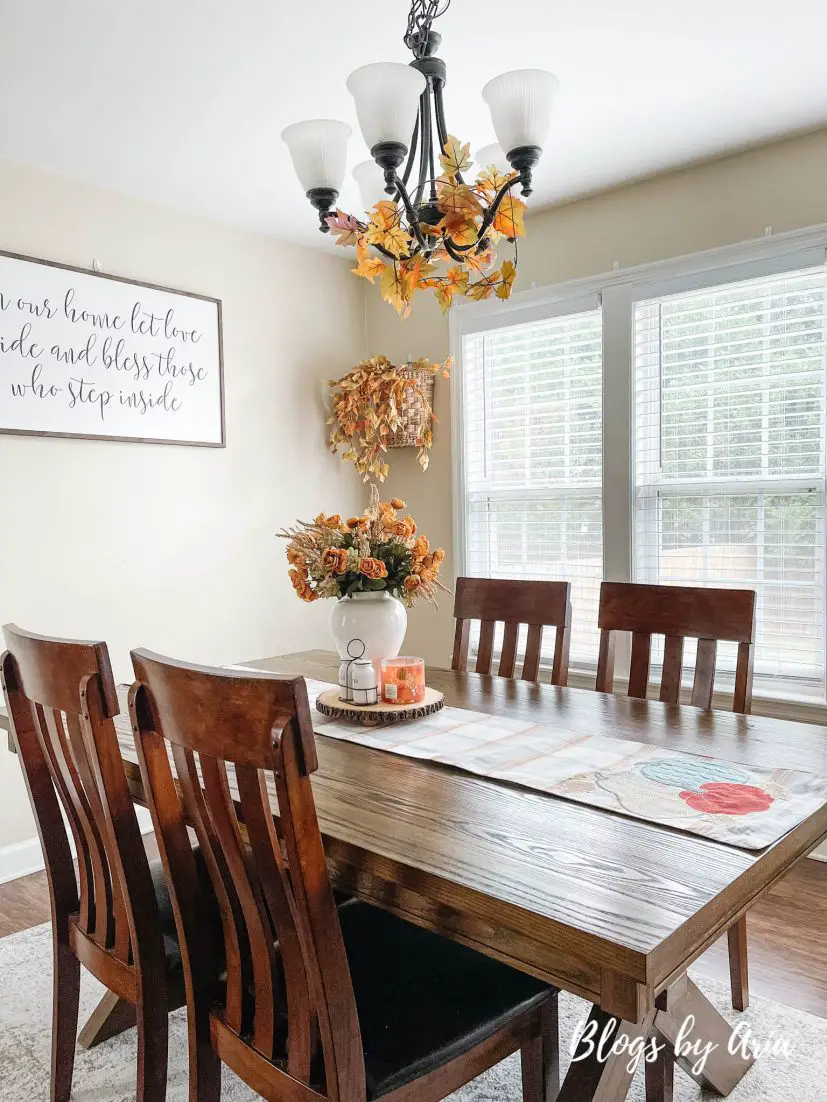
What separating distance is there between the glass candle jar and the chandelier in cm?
85

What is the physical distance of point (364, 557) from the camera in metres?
2.02

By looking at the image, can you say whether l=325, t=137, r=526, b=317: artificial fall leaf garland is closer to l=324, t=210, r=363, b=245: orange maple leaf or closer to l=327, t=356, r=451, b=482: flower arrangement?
l=324, t=210, r=363, b=245: orange maple leaf

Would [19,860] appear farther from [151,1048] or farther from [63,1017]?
[151,1048]

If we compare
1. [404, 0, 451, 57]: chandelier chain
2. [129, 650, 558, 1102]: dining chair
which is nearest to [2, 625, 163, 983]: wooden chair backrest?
[129, 650, 558, 1102]: dining chair

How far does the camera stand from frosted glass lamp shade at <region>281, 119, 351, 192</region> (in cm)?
188

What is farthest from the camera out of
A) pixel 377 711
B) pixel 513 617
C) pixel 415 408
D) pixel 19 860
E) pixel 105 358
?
pixel 415 408

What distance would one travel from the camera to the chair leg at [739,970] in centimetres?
204

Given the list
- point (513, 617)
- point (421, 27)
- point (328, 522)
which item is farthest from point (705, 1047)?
point (421, 27)

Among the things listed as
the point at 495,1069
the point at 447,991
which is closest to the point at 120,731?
the point at 447,991

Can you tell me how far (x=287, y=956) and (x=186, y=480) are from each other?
2577 mm

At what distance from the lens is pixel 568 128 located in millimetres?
2768

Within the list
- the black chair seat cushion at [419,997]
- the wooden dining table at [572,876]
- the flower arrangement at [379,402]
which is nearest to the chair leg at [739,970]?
the wooden dining table at [572,876]

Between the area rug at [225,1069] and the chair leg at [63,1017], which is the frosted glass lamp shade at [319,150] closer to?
the chair leg at [63,1017]

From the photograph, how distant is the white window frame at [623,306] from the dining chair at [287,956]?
6.60ft
